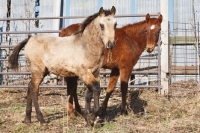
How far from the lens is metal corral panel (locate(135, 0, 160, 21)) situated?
381 inches

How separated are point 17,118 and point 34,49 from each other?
120 centimetres

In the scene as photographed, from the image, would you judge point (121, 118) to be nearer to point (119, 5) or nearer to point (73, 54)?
point (73, 54)

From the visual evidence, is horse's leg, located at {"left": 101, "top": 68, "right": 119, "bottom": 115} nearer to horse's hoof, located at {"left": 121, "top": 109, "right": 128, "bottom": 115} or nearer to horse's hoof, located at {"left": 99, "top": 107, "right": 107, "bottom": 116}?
horse's hoof, located at {"left": 99, "top": 107, "right": 107, "bottom": 116}

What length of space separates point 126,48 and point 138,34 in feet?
1.63

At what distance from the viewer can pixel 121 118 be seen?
15.9 ft

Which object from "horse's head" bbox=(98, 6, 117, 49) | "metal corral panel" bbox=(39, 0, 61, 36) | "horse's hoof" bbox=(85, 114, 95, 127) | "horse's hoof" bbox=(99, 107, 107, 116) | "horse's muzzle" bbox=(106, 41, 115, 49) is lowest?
"horse's hoof" bbox=(99, 107, 107, 116)

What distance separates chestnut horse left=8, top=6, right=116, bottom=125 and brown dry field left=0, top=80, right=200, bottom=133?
0.28 m

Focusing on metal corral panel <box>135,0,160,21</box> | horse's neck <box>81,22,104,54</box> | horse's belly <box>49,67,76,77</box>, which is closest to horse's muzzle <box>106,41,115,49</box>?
horse's neck <box>81,22,104,54</box>

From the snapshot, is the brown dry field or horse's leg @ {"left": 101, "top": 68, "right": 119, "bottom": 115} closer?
the brown dry field

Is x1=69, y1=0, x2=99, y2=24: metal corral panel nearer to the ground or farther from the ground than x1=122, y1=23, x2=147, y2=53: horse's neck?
farther from the ground

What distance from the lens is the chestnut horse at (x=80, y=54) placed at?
163 inches

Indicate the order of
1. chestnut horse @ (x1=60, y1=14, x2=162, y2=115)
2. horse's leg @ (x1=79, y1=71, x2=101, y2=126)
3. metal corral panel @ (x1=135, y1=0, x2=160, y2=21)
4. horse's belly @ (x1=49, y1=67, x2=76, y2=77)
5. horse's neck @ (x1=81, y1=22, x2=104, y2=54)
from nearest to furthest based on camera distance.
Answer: horse's leg @ (x1=79, y1=71, x2=101, y2=126), horse's neck @ (x1=81, y1=22, x2=104, y2=54), horse's belly @ (x1=49, y1=67, x2=76, y2=77), chestnut horse @ (x1=60, y1=14, x2=162, y2=115), metal corral panel @ (x1=135, y1=0, x2=160, y2=21)

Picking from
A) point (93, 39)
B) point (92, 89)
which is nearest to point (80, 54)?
point (93, 39)

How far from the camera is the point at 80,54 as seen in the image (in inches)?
169
